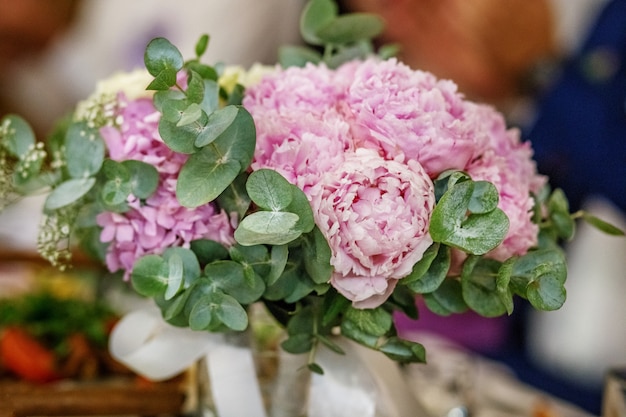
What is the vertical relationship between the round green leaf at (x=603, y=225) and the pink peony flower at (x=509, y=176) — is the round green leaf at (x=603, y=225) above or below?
below

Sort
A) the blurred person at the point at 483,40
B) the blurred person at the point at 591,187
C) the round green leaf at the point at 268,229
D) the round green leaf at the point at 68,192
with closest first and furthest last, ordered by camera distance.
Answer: the round green leaf at the point at 268,229 → the round green leaf at the point at 68,192 → the blurred person at the point at 591,187 → the blurred person at the point at 483,40

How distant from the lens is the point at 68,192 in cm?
53

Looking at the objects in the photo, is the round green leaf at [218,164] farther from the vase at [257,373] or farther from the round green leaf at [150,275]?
the vase at [257,373]

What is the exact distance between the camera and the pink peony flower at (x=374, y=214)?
42 cm

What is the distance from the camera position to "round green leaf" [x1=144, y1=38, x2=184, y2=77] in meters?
0.45

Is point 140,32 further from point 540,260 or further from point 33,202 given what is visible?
point 540,260

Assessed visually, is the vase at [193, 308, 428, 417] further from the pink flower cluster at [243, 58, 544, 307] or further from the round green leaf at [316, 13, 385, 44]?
the round green leaf at [316, 13, 385, 44]

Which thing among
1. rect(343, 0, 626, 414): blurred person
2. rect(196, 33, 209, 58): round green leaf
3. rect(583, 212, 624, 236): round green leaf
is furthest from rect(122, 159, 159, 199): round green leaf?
rect(343, 0, 626, 414): blurred person

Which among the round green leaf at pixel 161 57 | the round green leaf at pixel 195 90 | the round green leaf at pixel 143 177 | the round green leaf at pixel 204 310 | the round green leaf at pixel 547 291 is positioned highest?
the round green leaf at pixel 161 57

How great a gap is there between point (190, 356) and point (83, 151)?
0.19 m

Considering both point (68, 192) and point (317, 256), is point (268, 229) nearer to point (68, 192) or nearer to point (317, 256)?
point (317, 256)

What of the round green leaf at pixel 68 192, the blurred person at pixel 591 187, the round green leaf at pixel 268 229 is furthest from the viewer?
the blurred person at pixel 591 187

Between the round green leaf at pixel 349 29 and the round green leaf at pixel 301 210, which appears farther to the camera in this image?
the round green leaf at pixel 349 29

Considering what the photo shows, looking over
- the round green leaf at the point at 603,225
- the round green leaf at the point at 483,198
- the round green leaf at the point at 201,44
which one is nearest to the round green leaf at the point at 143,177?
the round green leaf at the point at 201,44
